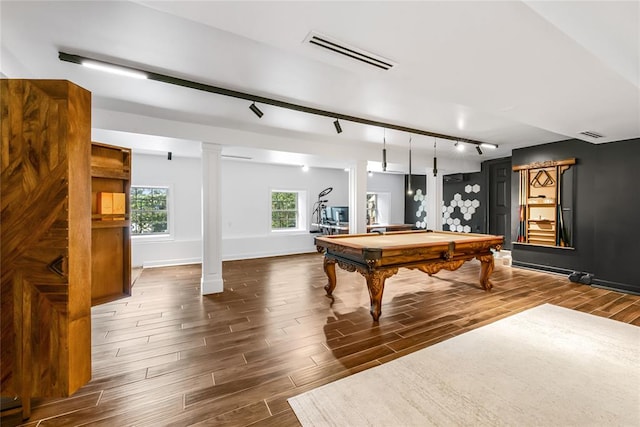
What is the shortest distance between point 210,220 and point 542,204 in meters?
6.58

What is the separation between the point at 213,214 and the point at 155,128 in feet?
4.90

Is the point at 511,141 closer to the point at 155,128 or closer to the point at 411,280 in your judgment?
the point at 411,280

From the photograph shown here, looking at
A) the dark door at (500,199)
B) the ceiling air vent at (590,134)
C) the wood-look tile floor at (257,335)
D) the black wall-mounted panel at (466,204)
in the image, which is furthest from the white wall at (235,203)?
the ceiling air vent at (590,134)

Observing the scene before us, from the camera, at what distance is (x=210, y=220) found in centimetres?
443

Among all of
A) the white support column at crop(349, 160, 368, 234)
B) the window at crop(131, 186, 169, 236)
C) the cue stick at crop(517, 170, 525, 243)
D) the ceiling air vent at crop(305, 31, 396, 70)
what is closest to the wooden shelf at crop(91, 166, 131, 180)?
the ceiling air vent at crop(305, 31, 396, 70)

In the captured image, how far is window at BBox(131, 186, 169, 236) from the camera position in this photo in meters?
6.39

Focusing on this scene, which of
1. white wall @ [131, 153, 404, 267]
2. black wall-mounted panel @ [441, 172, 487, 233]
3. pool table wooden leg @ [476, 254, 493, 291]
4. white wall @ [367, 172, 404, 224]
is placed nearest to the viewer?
pool table wooden leg @ [476, 254, 493, 291]

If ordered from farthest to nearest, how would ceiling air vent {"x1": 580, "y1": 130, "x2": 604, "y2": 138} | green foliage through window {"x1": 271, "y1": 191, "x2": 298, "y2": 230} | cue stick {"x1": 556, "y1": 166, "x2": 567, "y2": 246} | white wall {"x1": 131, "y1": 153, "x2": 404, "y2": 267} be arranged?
green foliage through window {"x1": 271, "y1": 191, "x2": 298, "y2": 230} < white wall {"x1": 131, "y1": 153, "x2": 404, "y2": 267} < cue stick {"x1": 556, "y1": 166, "x2": 567, "y2": 246} < ceiling air vent {"x1": 580, "y1": 130, "x2": 604, "y2": 138}

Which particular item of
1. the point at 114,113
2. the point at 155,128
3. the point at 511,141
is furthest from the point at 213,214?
the point at 511,141

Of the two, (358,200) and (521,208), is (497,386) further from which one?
(521,208)

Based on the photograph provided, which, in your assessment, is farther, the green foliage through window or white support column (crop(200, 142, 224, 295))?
the green foliage through window

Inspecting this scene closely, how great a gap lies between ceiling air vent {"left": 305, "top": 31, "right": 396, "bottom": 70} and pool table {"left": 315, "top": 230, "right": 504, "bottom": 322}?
1.89 meters

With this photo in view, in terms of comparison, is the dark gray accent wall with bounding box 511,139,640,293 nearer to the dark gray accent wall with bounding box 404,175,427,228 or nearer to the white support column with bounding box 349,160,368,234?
the white support column with bounding box 349,160,368,234

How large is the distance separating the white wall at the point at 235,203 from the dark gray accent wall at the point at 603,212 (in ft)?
18.3
